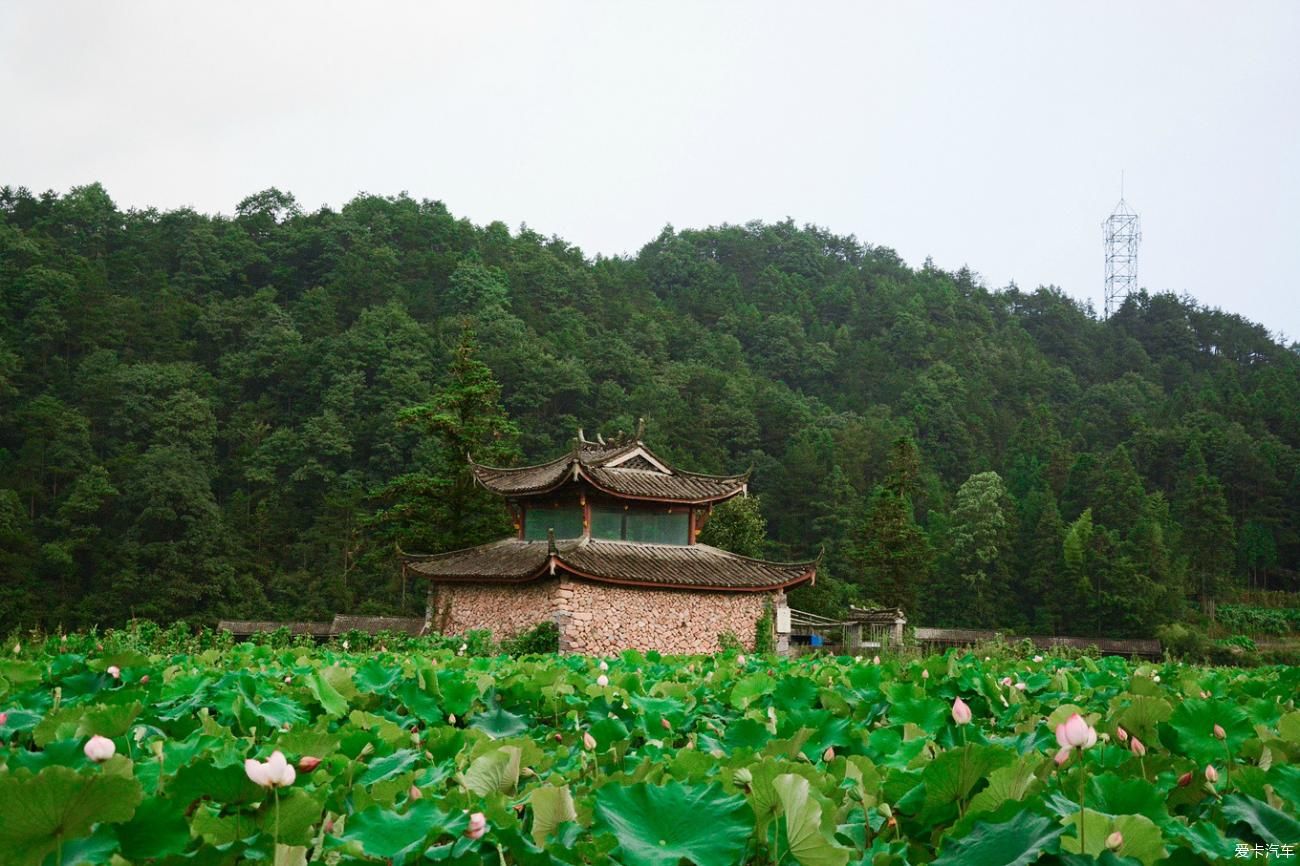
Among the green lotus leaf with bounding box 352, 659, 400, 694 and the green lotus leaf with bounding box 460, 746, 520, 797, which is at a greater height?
the green lotus leaf with bounding box 460, 746, 520, 797

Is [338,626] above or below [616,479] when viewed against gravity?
below

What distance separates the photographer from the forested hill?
3466 cm

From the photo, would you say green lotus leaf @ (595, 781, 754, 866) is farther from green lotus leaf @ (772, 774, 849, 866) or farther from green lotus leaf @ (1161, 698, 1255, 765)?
green lotus leaf @ (1161, 698, 1255, 765)

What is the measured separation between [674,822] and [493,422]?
26.2 meters

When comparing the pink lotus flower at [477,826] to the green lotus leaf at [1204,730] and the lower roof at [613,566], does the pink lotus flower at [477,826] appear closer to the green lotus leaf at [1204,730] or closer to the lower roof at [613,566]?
the green lotus leaf at [1204,730]

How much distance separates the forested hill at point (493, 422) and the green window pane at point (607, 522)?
5.40 metres

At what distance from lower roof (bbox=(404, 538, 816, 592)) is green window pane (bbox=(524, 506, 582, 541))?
0.20m

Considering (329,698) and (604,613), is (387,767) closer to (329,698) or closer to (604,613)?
(329,698)

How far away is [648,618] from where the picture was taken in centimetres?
2166

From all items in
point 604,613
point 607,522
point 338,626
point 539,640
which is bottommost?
point 338,626

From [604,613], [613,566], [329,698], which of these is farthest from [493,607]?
[329,698]

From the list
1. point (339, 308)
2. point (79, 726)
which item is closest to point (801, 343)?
point (339, 308)

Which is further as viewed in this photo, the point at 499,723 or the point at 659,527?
the point at 659,527

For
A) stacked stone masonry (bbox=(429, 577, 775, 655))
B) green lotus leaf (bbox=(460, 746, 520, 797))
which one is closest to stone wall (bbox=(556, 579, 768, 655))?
stacked stone masonry (bbox=(429, 577, 775, 655))
